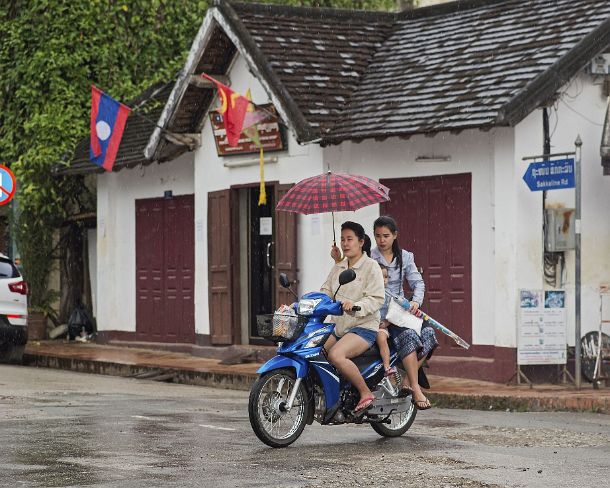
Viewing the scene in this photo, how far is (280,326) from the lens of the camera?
428 inches

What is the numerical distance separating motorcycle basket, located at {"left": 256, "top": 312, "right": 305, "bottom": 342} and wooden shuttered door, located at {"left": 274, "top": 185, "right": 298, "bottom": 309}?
8.99m

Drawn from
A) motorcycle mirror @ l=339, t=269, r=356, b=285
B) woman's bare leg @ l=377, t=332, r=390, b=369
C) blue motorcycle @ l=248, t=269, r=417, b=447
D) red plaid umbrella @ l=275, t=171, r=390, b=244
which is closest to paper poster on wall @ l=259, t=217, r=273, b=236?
red plaid umbrella @ l=275, t=171, r=390, b=244

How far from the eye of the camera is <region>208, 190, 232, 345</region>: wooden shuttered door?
21391 mm

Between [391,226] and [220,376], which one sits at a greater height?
[391,226]

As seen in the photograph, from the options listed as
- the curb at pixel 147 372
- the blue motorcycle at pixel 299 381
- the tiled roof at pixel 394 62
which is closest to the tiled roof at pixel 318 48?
the tiled roof at pixel 394 62

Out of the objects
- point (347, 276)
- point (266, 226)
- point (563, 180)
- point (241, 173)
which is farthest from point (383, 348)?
point (241, 173)

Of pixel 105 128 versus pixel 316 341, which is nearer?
pixel 316 341

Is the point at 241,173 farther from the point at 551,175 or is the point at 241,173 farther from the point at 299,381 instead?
the point at 299,381

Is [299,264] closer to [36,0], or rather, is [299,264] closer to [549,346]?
[549,346]

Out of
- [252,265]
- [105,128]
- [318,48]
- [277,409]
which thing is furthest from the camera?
[105,128]

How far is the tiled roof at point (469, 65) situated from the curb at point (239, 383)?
322 centimetres

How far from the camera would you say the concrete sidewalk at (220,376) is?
15336 mm

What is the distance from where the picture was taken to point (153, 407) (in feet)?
46.1

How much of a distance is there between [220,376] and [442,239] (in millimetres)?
3296
